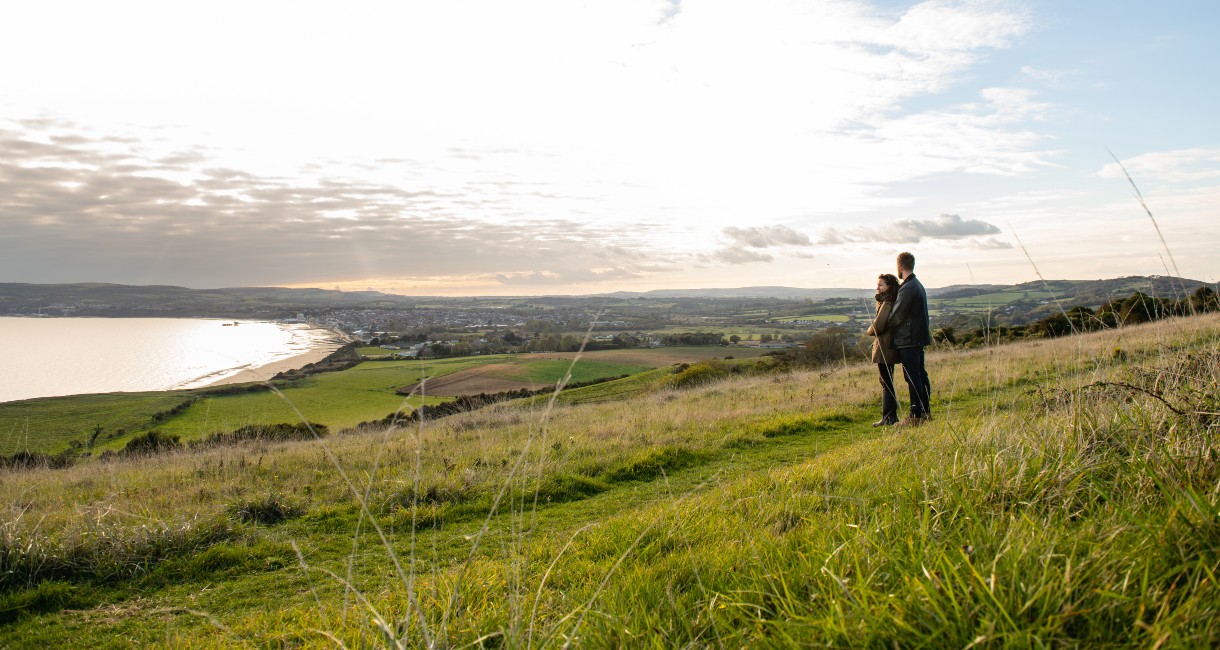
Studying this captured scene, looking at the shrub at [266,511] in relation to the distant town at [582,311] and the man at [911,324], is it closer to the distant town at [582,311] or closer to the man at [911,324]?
the distant town at [582,311]

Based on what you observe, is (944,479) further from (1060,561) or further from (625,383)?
(625,383)

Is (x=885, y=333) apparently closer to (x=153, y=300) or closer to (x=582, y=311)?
(x=582, y=311)

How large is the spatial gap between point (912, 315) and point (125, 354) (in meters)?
105

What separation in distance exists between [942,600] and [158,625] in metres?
5.18

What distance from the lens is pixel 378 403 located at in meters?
45.7

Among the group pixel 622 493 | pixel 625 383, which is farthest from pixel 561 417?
pixel 625 383

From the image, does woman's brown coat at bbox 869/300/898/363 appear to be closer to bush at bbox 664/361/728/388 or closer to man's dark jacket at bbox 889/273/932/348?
man's dark jacket at bbox 889/273/932/348

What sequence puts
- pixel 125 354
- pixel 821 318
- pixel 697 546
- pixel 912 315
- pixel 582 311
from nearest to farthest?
pixel 582 311 → pixel 697 546 → pixel 912 315 → pixel 821 318 → pixel 125 354

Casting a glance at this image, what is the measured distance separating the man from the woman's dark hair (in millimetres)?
220

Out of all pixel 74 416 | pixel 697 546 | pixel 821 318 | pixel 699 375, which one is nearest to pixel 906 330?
pixel 697 546

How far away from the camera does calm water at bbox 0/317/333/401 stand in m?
60.4

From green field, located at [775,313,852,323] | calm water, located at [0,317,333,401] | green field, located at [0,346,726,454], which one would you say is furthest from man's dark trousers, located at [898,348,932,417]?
calm water, located at [0,317,333,401]

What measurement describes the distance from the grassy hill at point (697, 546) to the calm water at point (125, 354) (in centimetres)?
2924

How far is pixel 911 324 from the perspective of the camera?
31.6ft
